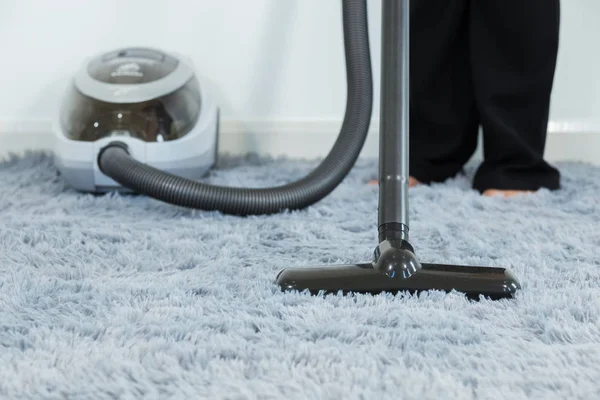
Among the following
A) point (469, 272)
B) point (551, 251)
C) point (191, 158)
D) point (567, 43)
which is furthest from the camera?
point (567, 43)

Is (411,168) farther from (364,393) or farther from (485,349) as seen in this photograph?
(364,393)

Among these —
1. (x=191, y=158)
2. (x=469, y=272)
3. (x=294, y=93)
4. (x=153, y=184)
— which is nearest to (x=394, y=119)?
(x=469, y=272)

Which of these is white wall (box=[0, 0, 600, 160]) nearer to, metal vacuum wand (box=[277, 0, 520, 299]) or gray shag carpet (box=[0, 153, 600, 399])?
gray shag carpet (box=[0, 153, 600, 399])

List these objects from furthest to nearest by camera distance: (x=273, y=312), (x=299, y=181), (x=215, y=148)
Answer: (x=215, y=148) < (x=299, y=181) < (x=273, y=312)

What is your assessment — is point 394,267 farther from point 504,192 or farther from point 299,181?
point 504,192

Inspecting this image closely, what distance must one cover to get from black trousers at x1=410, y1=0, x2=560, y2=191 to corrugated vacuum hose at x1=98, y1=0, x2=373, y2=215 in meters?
0.28

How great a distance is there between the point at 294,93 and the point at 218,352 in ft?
3.90

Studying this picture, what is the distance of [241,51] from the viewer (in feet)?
5.84

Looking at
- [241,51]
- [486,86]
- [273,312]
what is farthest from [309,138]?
[273,312]

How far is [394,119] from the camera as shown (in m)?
0.90

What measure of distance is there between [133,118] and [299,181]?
33 centimetres

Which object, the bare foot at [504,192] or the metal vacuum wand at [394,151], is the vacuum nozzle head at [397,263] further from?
the bare foot at [504,192]

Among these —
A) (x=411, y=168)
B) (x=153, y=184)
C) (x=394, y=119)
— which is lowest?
(x=411, y=168)

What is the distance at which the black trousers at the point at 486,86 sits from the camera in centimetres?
141
